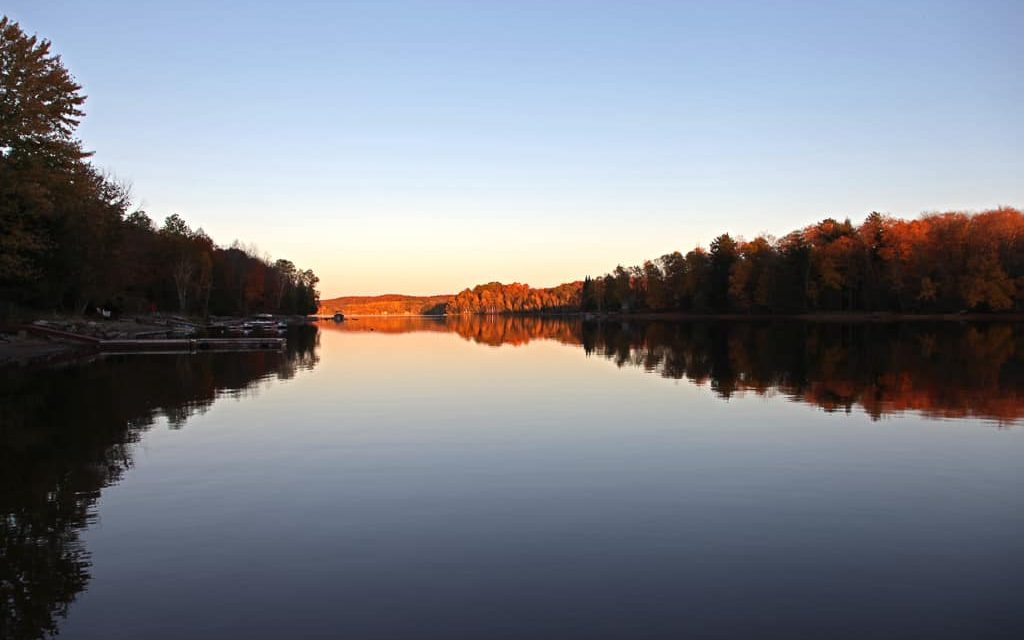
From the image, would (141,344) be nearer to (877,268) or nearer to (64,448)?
(64,448)

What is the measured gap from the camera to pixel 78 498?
11.5 metres

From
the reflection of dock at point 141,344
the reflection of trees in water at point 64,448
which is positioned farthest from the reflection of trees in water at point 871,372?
the reflection of dock at point 141,344

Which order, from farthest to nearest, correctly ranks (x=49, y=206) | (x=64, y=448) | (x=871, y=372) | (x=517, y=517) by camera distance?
(x=49, y=206) → (x=871, y=372) → (x=64, y=448) → (x=517, y=517)

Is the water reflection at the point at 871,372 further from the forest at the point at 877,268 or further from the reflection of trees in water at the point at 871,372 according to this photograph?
the forest at the point at 877,268

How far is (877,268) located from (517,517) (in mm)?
107764

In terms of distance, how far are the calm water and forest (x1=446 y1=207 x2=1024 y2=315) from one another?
274ft

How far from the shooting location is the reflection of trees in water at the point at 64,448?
7969 mm

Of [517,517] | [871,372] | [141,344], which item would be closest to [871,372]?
[871,372]

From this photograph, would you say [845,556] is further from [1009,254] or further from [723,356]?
[1009,254]

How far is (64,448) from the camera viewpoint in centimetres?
1523

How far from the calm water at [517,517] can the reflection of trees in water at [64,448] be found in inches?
2.7

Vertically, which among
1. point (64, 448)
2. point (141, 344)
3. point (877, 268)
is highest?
point (877, 268)

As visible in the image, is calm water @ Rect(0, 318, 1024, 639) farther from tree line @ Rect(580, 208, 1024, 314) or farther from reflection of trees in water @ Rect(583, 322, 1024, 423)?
tree line @ Rect(580, 208, 1024, 314)

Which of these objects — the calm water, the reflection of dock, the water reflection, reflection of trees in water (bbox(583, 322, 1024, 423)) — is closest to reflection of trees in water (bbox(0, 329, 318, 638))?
the calm water
